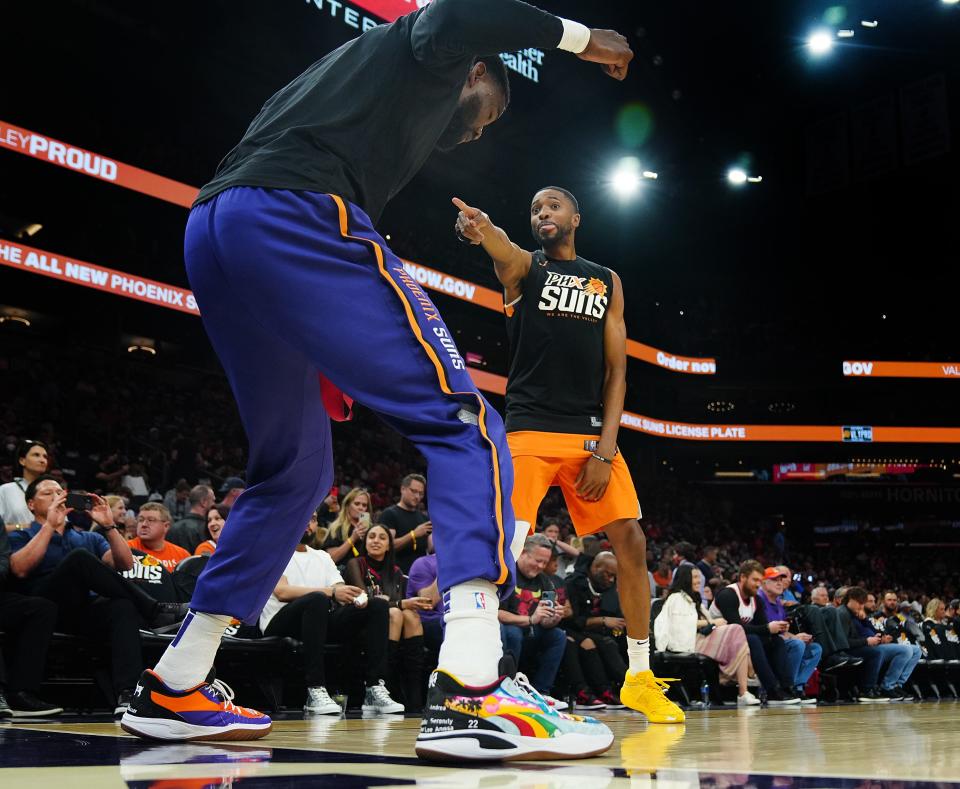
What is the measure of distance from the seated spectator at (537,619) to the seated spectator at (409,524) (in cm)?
65

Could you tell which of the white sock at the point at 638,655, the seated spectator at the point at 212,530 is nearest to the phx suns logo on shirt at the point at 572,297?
the white sock at the point at 638,655

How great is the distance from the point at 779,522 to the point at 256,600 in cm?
2985

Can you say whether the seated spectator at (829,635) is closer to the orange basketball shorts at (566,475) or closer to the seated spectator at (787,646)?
the seated spectator at (787,646)

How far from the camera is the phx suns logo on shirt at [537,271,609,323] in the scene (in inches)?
140

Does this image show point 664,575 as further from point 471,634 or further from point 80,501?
point 471,634

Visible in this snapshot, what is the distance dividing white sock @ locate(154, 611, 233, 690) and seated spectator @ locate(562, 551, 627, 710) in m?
4.35

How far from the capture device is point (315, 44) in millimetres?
16672

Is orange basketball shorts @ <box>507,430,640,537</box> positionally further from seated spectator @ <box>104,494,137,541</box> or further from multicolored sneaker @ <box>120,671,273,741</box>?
seated spectator @ <box>104,494,137,541</box>

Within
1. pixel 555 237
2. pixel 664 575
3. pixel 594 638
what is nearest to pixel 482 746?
pixel 555 237

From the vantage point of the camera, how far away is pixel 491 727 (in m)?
1.59

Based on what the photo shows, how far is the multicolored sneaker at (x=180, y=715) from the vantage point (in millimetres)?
2010

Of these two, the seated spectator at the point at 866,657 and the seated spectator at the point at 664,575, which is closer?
the seated spectator at the point at 866,657

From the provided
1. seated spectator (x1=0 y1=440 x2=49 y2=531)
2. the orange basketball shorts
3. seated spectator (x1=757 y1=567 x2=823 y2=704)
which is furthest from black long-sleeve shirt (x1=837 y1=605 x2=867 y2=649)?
seated spectator (x1=0 y1=440 x2=49 y2=531)

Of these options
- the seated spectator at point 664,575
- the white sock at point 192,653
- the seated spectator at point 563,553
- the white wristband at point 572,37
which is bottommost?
the white sock at point 192,653
